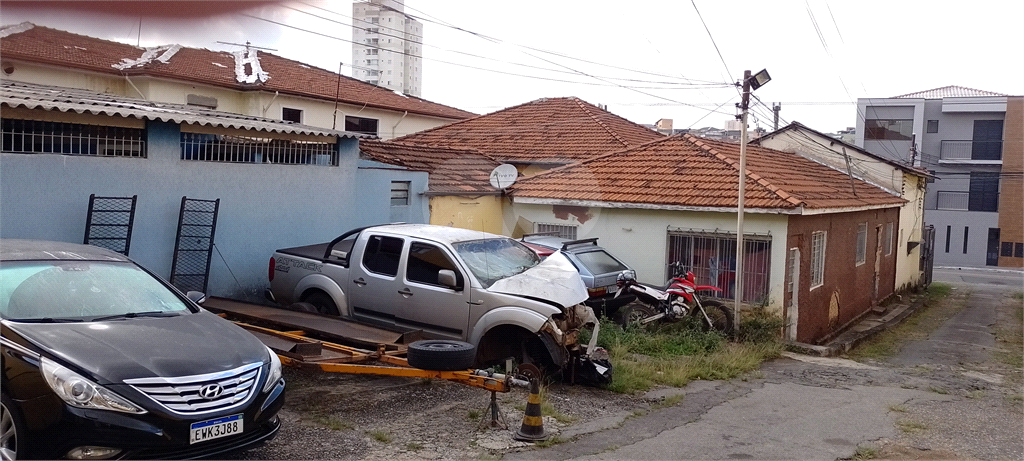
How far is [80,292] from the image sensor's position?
19.2ft

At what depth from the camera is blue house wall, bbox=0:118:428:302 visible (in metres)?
8.95

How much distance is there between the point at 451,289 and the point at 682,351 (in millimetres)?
3745

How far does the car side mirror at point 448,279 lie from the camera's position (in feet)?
28.5

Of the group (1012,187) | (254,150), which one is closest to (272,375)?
(254,150)

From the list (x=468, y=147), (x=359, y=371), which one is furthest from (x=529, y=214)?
(x=359, y=371)

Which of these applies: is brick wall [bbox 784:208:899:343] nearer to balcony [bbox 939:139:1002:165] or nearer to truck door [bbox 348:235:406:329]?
truck door [bbox 348:235:406:329]

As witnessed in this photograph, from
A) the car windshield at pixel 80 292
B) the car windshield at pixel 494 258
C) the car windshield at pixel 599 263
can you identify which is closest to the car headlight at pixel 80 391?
the car windshield at pixel 80 292

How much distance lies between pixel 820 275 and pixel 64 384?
13485 millimetres

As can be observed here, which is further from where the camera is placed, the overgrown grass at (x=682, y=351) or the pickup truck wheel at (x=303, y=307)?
the pickup truck wheel at (x=303, y=307)

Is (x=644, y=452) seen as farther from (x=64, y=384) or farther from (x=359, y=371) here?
(x=64, y=384)

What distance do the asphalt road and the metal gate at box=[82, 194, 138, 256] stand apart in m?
A: 6.18

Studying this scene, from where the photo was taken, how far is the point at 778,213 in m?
12.8

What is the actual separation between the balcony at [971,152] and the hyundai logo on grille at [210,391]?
45065mm

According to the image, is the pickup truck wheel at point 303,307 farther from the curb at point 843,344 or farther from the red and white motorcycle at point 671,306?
the curb at point 843,344
